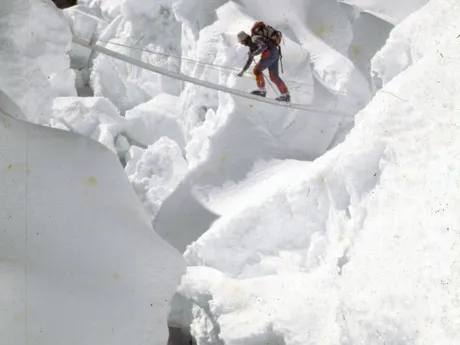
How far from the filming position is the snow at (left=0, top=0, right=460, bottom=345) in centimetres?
216

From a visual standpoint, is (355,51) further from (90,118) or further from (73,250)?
(73,250)

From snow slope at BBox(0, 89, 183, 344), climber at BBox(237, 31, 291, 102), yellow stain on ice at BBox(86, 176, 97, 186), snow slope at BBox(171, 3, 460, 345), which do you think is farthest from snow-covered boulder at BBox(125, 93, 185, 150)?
yellow stain on ice at BBox(86, 176, 97, 186)

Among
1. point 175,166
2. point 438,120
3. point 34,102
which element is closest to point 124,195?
point 34,102

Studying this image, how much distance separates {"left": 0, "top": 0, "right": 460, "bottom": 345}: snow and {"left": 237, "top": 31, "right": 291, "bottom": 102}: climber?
24cm

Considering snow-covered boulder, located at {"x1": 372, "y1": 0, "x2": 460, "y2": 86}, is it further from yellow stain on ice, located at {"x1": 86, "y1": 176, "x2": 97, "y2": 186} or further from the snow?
yellow stain on ice, located at {"x1": 86, "y1": 176, "x2": 97, "y2": 186}

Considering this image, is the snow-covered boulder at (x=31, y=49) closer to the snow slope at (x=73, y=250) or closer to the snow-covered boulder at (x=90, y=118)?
the snow slope at (x=73, y=250)

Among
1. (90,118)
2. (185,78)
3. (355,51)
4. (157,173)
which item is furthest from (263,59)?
(90,118)

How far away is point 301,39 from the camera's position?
486 cm

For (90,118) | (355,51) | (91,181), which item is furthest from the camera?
(90,118)

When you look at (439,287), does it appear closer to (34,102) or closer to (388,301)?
(388,301)

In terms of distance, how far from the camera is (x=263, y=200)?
137 inches

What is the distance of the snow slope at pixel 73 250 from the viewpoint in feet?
8.04

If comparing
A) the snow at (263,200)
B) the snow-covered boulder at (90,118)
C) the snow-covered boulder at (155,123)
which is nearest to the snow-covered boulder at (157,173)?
the snow at (263,200)

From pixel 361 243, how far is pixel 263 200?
3.84 feet
